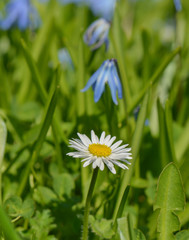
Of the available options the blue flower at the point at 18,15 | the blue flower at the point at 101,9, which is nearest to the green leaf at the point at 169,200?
the blue flower at the point at 18,15

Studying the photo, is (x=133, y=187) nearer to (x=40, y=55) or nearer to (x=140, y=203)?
(x=140, y=203)

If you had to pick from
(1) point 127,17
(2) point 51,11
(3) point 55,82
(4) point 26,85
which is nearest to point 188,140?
(3) point 55,82

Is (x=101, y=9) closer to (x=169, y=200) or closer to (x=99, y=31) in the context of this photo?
(x=99, y=31)

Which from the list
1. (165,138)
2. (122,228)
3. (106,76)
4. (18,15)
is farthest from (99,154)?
(18,15)

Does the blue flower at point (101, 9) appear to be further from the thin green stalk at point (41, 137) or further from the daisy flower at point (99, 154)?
the daisy flower at point (99, 154)

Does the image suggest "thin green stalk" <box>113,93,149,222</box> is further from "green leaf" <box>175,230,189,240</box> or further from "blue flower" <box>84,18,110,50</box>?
"blue flower" <box>84,18,110,50</box>
